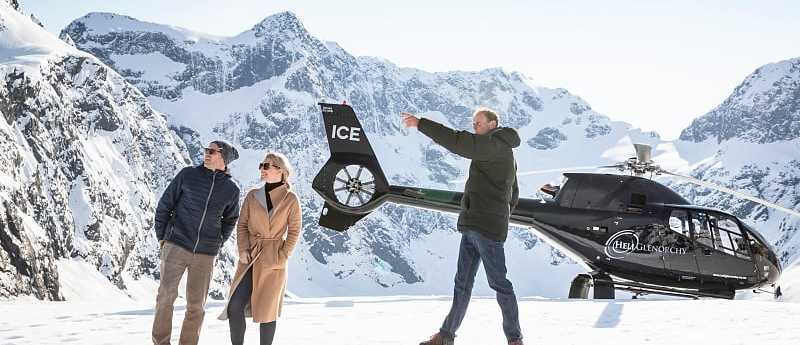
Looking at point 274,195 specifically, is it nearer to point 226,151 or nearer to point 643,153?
point 226,151

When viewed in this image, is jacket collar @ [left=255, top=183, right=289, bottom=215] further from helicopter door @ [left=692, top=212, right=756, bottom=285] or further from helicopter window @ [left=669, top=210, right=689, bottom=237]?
helicopter door @ [left=692, top=212, right=756, bottom=285]

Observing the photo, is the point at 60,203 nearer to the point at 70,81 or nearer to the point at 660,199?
the point at 70,81

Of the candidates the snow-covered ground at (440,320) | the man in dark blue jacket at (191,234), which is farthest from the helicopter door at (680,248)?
the man in dark blue jacket at (191,234)

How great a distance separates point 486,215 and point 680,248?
788 cm

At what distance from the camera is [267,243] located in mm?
5719

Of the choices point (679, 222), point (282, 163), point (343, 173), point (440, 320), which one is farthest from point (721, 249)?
point (282, 163)

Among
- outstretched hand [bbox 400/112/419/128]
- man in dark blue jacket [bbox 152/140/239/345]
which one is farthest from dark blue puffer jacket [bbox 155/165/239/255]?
outstretched hand [bbox 400/112/419/128]

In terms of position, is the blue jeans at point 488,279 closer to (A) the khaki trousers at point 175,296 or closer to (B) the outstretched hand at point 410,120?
(B) the outstretched hand at point 410,120

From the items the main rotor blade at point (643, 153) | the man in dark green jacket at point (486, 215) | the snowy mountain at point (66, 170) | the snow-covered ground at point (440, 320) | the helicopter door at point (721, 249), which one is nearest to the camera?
the man in dark green jacket at point (486, 215)

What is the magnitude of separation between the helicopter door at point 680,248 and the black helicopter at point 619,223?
16mm

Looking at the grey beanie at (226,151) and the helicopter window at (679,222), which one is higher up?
the grey beanie at (226,151)

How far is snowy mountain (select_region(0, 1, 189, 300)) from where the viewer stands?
3706 inches

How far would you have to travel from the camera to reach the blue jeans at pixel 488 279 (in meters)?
5.81

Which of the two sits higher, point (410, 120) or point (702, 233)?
point (410, 120)
